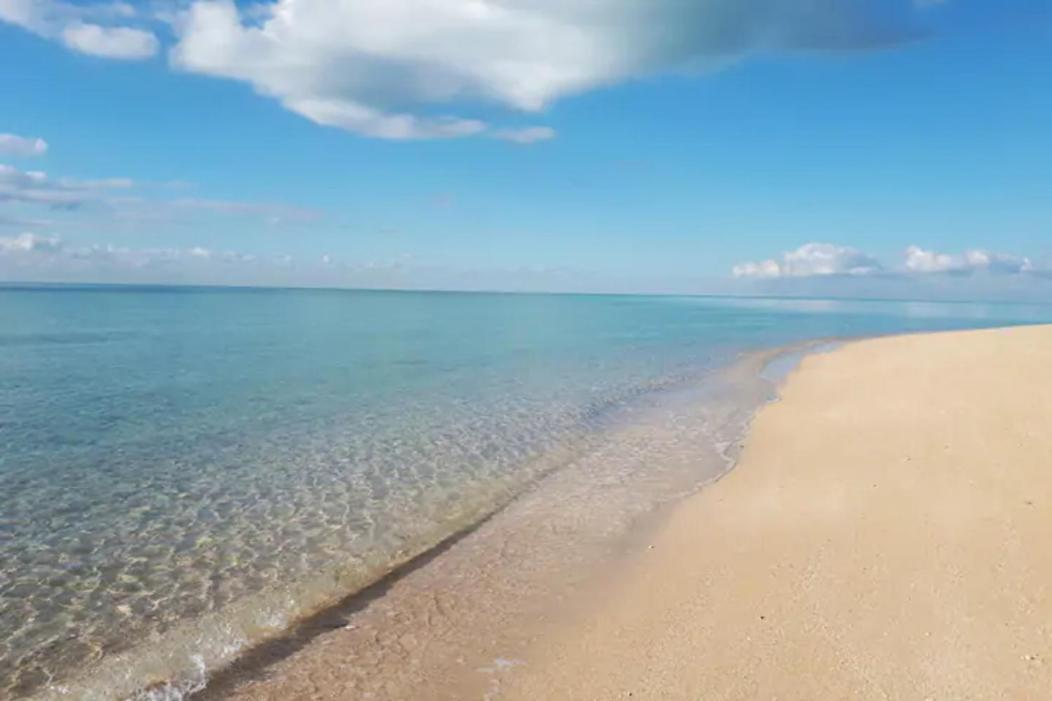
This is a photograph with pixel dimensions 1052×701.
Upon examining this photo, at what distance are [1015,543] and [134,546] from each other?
1175 cm

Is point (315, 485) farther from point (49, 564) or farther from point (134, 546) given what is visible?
point (49, 564)

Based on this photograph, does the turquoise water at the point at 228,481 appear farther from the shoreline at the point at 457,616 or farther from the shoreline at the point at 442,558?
the shoreline at the point at 457,616

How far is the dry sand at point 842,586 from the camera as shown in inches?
222

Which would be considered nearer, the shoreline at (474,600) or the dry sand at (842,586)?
the dry sand at (842,586)

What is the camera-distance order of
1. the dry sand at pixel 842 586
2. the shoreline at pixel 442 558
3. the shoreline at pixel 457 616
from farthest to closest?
the shoreline at pixel 442 558
the shoreline at pixel 457 616
the dry sand at pixel 842 586

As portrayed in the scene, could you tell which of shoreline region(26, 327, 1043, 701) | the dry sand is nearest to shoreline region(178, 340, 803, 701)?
shoreline region(26, 327, 1043, 701)

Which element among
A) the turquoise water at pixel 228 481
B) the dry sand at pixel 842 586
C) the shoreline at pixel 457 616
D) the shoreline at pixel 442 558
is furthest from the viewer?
the turquoise water at pixel 228 481

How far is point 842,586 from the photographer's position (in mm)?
7258

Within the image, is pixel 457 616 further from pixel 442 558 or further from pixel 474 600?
pixel 442 558

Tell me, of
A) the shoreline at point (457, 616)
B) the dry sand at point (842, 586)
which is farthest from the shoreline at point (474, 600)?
the dry sand at point (842, 586)

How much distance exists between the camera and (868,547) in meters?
8.27

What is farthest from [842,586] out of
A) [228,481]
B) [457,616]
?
[228,481]

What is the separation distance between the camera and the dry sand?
564 cm

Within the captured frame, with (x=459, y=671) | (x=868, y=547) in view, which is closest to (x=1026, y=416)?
(x=868, y=547)
